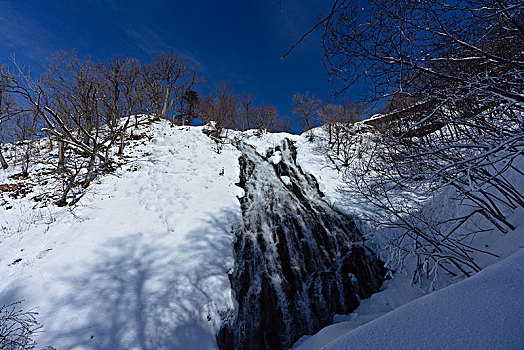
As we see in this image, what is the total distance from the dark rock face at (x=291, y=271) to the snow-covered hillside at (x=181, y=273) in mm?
45

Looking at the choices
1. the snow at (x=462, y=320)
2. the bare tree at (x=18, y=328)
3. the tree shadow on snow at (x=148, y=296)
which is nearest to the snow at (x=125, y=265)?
the tree shadow on snow at (x=148, y=296)

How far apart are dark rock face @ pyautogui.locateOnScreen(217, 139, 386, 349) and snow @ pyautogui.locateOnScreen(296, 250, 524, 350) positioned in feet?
11.8

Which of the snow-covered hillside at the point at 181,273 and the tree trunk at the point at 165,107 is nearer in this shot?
the snow-covered hillside at the point at 181,273

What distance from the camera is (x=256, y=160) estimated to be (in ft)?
44.9

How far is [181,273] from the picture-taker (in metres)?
4.45

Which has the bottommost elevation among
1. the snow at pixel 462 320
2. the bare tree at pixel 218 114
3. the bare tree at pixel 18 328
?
the snow at pixel 462 320

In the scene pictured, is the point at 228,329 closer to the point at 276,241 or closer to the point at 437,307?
the point at 276,241

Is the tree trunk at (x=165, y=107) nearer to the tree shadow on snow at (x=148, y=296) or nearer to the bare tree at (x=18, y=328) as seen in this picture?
the tree shadow on snow at (x=148, y=296)

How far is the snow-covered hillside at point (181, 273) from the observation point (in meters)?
1.10

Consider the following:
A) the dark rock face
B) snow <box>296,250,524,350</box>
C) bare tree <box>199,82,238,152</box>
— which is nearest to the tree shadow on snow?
the dark rock face

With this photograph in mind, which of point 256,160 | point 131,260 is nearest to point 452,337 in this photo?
point 131,260

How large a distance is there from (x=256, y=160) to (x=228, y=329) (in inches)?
418

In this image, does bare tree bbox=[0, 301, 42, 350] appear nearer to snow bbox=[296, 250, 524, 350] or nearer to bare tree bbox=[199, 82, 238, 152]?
snow bbox=[296, 250, 524, 350]

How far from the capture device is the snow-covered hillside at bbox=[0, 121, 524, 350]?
1.10m
